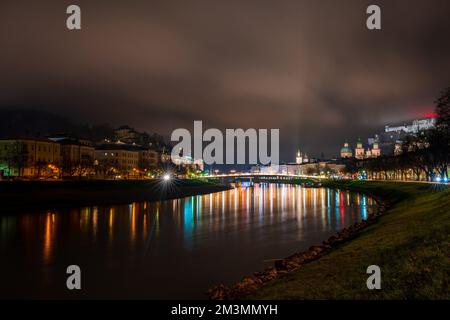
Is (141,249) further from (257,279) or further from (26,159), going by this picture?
(26,159)

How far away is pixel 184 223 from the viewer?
132 feet

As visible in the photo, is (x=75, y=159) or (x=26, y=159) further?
(x=75, y=159)

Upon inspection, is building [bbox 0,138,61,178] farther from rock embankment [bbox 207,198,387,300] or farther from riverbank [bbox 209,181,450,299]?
riverbank [bbox 209,181,450,299]

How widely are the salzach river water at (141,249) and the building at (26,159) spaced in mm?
41286

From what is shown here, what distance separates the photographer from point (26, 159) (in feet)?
274

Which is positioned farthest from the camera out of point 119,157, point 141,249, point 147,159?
point 147,159

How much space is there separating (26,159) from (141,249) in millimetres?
69426

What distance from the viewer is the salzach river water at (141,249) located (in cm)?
1792

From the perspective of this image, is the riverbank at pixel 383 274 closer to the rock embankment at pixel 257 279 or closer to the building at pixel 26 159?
the rock embankment at pixel 257 279

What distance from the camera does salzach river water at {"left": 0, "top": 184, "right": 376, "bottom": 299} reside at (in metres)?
17.9

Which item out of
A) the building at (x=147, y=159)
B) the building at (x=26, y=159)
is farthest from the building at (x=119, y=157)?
the building at (x=26, y=159)

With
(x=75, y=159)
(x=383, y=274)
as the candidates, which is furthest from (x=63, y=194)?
(x=75, y=159)

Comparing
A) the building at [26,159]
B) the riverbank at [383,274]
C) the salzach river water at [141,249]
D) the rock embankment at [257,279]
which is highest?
the building at [26,159]

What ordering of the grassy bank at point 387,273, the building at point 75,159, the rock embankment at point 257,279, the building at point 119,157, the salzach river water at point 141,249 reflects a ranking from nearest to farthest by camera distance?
1. the grassy bank at point 387,273
2. the rock embankment at point 257,279
3. the salzach river water at point 141,249
4. the building at point 75,159
5. the building at point 119,157
